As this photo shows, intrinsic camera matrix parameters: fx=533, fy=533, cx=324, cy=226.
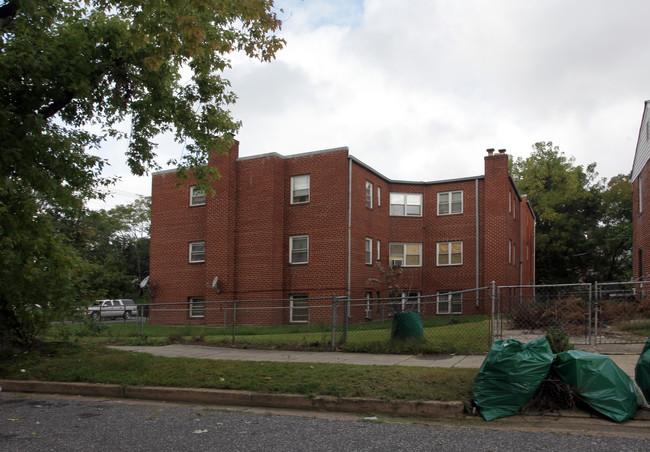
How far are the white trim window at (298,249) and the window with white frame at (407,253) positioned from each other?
567 cm

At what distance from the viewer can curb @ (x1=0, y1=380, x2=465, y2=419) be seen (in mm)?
6543

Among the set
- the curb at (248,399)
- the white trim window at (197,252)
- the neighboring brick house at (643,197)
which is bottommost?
the curb at (248,399)

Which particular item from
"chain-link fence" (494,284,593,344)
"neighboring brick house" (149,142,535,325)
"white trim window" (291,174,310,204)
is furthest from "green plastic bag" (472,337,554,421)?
"white trim window" (291,174,310,204)

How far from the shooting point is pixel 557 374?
6.31 metres

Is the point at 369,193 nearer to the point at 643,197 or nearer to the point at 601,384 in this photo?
the point at 643,197

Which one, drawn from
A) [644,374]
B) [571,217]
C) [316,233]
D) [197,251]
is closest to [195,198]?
[197,251]

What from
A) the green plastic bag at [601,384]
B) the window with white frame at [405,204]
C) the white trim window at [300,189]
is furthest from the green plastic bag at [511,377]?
the window with white frame at [405,204]

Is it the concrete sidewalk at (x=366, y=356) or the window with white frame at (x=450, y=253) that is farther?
the window with white frame at (x=450, y=253)

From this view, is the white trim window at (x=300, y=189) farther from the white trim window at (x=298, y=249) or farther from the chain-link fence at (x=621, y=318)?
the chain-link fence at (x=621, y=318)

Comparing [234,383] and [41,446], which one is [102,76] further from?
[41,446]

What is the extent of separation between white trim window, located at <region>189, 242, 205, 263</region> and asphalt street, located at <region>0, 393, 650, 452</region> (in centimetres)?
1841

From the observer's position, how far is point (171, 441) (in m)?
5.64

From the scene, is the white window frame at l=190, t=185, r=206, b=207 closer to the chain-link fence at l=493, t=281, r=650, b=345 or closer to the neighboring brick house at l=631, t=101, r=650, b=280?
the chain-link fence at l=493, t=281, r=650, b=345

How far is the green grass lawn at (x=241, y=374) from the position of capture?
7.14 metres
